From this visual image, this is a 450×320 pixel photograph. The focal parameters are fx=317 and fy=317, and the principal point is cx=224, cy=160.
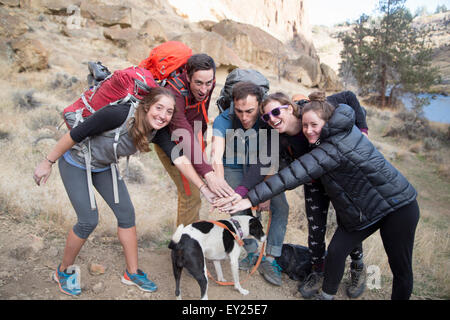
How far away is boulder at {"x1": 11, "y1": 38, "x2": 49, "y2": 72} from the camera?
461 inches

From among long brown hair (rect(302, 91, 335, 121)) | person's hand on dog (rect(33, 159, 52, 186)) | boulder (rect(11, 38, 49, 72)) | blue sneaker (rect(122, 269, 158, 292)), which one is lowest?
blue sneaker (rect(122, 269, 158, 292))

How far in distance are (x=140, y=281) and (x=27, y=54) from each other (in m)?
12.1

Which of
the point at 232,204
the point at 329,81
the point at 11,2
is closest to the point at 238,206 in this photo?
the point at 232,204

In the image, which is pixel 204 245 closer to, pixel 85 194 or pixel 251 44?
pixel 85 194

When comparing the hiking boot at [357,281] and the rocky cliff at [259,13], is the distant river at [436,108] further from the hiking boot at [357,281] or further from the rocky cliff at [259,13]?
the rocky cliff at [259,13]

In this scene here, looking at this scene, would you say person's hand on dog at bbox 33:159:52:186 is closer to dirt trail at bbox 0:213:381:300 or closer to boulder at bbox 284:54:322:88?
dirt trail at bbox 0:213:381:300

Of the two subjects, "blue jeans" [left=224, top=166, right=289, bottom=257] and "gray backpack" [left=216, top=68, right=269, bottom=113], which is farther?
"blue jeans" [left=224, top=166, right=289, bottom=257]

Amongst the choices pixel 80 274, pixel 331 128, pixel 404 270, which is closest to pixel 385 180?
pixel 331 128

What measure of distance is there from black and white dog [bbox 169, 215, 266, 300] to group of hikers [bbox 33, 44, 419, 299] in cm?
31

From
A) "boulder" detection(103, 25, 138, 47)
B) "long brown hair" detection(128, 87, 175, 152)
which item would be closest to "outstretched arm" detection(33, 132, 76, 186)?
"long brown hair" detection(128, 87, 175, 152)

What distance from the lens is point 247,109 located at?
283 cm

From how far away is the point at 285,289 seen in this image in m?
3.33

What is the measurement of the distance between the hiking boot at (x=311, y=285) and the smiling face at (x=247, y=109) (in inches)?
68.7

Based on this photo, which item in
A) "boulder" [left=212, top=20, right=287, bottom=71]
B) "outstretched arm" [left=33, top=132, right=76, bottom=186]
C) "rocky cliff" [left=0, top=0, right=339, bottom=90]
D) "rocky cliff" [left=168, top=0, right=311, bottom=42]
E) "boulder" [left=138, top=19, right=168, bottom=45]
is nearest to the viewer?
"outstretched arm" [left=33, top=132, right=76, bottom=186]
